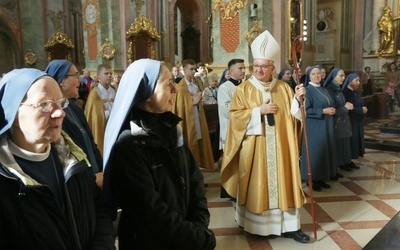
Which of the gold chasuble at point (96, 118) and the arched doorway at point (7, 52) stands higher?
the arched doorway at point (7, 52)

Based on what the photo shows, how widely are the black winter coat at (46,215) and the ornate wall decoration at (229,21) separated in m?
8.64

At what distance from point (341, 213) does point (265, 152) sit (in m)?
1.48

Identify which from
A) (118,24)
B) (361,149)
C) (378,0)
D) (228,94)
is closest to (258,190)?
(228,94)

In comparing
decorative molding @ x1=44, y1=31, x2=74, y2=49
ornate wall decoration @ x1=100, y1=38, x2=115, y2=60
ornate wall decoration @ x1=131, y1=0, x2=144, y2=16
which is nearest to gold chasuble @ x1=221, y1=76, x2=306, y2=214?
ornate wall decoration @ x1=100, y1=38, x2=115, y2=60

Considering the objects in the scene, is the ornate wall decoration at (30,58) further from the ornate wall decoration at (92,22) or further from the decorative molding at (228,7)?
the decorative molding at (228,7)

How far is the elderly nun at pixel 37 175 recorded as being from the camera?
4.23 feet

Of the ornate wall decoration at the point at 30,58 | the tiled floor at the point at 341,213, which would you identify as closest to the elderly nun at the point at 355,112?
the tiled floor at the point at 341,213

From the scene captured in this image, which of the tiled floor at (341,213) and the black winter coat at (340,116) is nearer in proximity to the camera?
the tiled floor at (341,213)

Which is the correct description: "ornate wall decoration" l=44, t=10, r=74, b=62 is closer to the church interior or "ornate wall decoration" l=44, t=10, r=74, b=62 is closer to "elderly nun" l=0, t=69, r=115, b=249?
the church interior

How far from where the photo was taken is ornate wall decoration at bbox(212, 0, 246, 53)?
9680mm

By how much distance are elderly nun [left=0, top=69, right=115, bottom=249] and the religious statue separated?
610 inches

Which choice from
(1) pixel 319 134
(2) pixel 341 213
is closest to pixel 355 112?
(1) pixel 319 134

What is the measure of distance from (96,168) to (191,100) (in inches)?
Answer: 95.2

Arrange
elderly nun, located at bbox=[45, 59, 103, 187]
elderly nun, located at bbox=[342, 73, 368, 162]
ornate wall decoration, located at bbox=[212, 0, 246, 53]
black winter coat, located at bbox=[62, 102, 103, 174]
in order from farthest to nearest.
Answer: ornate wall decoration, located at bbox=[212, 0, 246, 53] < elderly nun, located at bbox=[342, 73, 368, 162] < elderly nun, located at bbox=[45, 59, 103, 187] < black winter coat, located at bbox=[62, 102, 103, 174]
